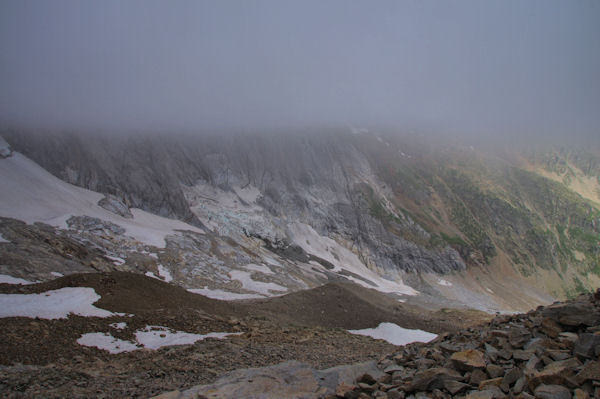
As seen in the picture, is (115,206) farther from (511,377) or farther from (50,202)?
(511,377)

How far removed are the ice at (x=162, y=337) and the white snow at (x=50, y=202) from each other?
126 ft

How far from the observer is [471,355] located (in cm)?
807

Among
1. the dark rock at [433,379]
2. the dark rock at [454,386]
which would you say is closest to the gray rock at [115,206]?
the dark rock at [433,379]

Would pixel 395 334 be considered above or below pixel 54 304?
below

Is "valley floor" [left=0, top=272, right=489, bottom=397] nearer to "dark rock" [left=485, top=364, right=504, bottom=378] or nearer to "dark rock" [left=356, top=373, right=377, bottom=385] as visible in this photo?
"dark rock" [left=356, top=373, right=377, bottom=385]

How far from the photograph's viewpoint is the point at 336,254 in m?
92.6

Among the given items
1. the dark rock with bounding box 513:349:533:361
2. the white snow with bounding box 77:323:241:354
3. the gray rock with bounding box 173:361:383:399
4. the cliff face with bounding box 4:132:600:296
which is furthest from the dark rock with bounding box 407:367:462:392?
the cliff face with bounding box 4:132:600:296

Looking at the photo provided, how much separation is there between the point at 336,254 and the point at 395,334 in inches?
2545

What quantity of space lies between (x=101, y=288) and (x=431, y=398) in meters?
19.5

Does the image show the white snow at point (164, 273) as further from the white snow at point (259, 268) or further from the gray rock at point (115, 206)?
the gray rock at point (115, 206)

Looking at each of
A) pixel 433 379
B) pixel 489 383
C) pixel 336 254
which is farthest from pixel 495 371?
pixel 336 254

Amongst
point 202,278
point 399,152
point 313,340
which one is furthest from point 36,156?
point 399,152

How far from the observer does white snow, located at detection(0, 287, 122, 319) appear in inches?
616

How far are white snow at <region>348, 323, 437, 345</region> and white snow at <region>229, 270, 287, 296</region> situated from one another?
20505 mm
